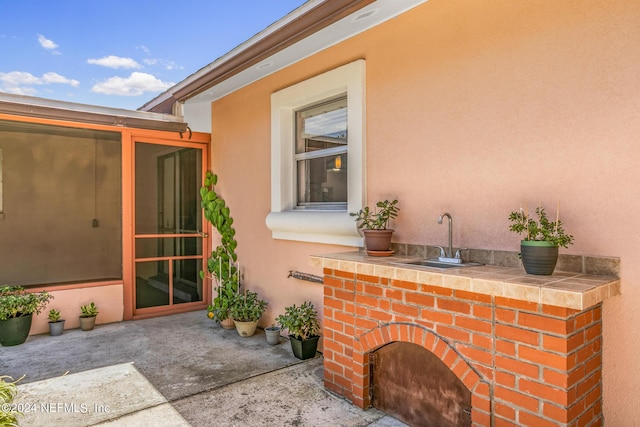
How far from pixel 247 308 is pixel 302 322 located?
108 centimetres

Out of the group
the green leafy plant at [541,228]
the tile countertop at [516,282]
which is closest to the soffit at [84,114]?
the tile countertop at [516,282]

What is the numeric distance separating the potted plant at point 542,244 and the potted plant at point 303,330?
2.36 metres

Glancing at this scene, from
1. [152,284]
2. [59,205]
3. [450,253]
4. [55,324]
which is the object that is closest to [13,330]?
[55,324]

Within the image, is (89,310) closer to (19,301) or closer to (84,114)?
(19,301)

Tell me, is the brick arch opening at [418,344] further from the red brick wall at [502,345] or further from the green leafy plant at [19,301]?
the green leafy plant at [19,301]

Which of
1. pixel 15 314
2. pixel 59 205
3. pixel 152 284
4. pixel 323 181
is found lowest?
pixel 15 314

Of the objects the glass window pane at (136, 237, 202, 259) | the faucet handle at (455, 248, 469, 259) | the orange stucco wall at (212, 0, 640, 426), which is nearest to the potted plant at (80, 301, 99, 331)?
the glass window pane at (136, 237, 202, 259)

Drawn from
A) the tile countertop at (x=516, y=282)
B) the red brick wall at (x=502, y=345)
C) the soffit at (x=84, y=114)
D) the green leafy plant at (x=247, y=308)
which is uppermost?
the soffit at (x=84, y=114)

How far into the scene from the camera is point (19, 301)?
4.67 m

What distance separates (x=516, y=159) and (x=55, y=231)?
5594 mm

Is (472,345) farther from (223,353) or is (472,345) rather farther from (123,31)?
(123,31)

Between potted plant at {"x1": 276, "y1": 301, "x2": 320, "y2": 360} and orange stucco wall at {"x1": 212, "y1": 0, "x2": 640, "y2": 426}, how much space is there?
2.43 feet

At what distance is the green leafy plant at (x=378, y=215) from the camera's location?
3.44 meters

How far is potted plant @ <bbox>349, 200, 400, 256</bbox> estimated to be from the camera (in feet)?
10.9
